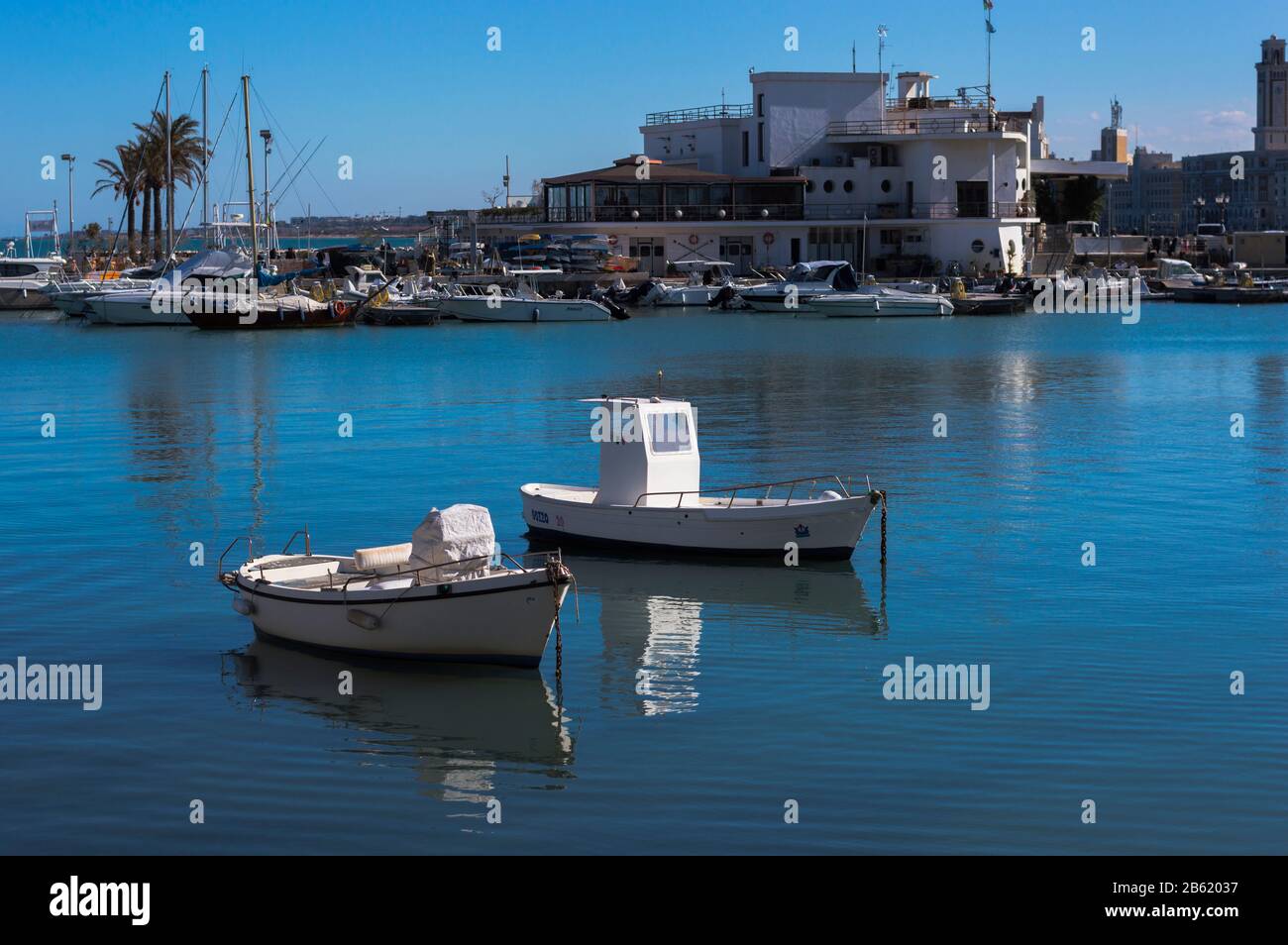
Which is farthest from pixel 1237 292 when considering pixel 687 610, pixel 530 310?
pixel 687 610

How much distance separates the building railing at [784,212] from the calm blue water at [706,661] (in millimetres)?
62273

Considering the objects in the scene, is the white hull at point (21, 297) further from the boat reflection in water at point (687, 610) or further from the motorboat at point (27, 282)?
the boat reflection in water at point (687, 610)

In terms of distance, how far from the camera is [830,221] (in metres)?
109

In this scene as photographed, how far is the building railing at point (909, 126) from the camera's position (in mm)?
109938

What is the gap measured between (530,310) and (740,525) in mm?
69145

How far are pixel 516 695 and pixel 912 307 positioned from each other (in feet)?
262

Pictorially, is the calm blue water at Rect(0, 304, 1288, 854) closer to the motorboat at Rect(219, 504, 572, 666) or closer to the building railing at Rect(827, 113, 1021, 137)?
the motorboat at Rect(219, 504, 572, 666)

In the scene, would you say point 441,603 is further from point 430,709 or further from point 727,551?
point 727,551

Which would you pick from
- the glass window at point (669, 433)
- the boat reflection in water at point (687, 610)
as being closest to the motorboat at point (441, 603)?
the boat reflection in water at point (687, 610)

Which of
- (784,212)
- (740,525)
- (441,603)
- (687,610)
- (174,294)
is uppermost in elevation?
(784,212)

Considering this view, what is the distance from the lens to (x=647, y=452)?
82.5ft

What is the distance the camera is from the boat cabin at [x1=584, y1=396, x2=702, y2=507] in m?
25.0

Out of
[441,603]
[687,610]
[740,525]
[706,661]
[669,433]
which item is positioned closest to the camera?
[441,603]

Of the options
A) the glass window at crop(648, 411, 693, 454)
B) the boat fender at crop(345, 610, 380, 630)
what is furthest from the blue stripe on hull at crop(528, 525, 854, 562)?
the boat fender at crop(345, 610, 380, 630)
